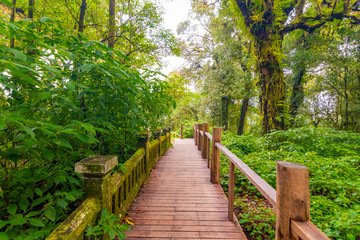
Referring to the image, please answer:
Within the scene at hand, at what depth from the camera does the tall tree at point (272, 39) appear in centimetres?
583

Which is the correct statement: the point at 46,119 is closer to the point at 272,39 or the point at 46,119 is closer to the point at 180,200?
the point at 180,200

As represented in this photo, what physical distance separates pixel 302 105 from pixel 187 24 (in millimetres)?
11509

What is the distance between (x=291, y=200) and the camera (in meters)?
0.90

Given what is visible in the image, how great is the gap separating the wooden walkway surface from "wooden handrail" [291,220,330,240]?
4.50 ft

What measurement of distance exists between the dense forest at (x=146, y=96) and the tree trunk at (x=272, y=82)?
1.5 inches

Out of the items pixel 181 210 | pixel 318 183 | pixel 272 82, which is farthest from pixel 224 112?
pixel 181 210

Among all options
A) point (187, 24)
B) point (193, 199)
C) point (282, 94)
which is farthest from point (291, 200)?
point (187, 24)


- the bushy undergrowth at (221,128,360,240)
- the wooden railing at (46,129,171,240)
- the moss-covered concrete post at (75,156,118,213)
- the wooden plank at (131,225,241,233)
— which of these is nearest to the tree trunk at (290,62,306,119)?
the bushy undergrowth at (221,128,360,240)

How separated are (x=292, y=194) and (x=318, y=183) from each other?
9.81ft

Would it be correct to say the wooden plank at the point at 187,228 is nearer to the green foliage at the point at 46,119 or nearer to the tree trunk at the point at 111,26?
the green foliage at the point at 46,119

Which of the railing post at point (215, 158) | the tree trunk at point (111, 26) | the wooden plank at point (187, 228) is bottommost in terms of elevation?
the wooden plank at point (187, 228)

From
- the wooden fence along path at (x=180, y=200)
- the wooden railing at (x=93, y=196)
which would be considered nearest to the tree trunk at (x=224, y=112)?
the wooden fence along path at (x=180, y=200)

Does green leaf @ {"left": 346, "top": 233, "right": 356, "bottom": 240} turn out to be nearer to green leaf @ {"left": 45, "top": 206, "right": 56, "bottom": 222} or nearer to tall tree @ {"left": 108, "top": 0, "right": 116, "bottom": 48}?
green leaf @ {"left": 45, "top": 206, "right": 56, "bottom": 222}

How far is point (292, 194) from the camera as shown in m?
0.90
